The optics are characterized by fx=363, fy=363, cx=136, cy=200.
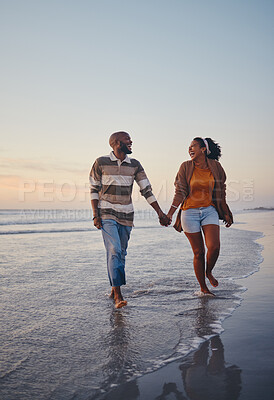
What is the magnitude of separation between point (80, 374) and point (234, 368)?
3.33 ft

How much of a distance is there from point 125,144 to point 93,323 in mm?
2214

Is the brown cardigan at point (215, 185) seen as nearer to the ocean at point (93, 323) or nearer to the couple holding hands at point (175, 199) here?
the couple holding hands at point (175, 199)

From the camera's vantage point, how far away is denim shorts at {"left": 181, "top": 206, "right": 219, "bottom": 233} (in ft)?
15.7

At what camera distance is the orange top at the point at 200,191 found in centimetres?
480

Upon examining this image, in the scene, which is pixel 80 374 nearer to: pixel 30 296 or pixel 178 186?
pixel 30 296

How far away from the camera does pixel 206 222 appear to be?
4.78 m

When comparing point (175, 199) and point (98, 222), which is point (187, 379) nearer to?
point (98, 222)

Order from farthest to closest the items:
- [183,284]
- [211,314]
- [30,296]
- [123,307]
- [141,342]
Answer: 1. [183,284]
2. [30,296]
3. [123,307]
4. [211,314]
5. [141,342]

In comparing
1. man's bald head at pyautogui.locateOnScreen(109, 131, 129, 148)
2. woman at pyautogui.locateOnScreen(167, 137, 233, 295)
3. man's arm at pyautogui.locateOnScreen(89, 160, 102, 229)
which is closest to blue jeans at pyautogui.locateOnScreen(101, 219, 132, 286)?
man's arm at pyautogui.locateOnScreen(89, 160, 102, 229)

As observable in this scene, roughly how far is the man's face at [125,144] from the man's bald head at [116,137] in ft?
0.07

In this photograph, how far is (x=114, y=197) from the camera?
4.50 metres

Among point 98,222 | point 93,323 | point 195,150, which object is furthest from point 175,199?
point 93,323

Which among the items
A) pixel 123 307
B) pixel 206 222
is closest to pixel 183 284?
pixel 206 222

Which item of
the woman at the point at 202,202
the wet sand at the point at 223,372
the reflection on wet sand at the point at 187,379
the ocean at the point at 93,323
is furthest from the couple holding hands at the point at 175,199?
the reflection on wet sand at the point at 187,379
